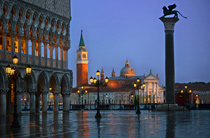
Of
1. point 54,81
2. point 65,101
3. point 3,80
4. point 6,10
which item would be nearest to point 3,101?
point 3,80

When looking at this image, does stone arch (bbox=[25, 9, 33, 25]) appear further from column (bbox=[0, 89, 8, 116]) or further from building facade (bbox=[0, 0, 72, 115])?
column (bbox=[0, 89, 8, 116])

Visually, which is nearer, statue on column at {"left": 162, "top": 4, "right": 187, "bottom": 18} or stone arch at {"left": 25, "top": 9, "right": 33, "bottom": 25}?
stone arch at {"left": 25, "top": 9, "right": 33, "bottom": 25}

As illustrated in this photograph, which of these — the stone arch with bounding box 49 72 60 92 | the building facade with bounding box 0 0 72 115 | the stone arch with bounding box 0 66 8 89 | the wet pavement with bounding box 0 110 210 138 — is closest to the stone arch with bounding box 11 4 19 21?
the building facade with bounding box 0 0 72 115

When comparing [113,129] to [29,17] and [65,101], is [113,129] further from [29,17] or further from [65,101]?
[65,101]

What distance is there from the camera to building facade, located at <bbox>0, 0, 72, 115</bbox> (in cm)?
4284

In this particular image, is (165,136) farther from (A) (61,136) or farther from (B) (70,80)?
(B) (70,80)

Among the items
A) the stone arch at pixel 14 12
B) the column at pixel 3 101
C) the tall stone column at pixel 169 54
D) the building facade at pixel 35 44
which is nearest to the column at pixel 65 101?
the building facade at pixel 35 44

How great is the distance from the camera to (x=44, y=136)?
18.7m

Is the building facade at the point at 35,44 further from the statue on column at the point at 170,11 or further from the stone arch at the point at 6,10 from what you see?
the statue on column at the point at 170,11

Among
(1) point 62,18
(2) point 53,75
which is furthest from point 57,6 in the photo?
(2) point 53,75

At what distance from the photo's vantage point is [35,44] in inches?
1924

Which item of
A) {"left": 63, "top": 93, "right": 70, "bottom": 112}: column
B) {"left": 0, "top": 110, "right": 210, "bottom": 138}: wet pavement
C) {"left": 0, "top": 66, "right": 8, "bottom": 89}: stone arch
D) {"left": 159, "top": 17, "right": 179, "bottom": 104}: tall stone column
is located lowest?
{"left": 0, "top": 110, "right": 210, "bottom": 138}: wet pavement

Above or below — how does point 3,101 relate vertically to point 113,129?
above

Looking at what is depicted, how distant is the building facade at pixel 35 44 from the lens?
42844 mm
